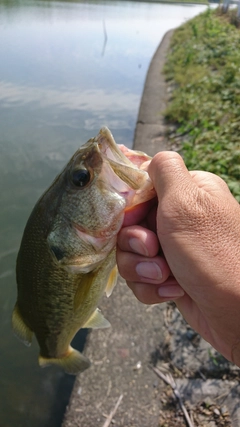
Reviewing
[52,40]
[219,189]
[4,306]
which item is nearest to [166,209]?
[219,189]

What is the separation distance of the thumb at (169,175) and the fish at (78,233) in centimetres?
8

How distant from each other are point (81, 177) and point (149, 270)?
0.62m

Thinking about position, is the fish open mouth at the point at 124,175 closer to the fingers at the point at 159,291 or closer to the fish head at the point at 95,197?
the fish head at the point at 95,197

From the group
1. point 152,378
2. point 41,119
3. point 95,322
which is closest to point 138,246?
point 95,322

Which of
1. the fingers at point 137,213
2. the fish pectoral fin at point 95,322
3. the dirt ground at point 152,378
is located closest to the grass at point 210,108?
the dirt ground at point 152,378

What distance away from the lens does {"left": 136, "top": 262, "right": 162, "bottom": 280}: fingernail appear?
1.88 m

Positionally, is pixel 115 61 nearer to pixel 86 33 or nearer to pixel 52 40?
pixel 52 40

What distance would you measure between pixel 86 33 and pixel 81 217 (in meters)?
25.4

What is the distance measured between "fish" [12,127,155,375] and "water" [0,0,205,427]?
1861 millimetres

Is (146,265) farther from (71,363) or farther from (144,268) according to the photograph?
(71,363)

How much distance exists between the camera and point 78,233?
6.44ft

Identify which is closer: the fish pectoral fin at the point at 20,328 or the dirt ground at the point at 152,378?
the fish pectoral fin at the point at 20,328

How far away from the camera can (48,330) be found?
2.53 metres

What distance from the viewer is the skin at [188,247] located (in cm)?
155
